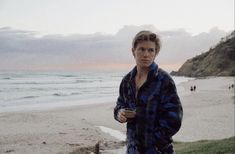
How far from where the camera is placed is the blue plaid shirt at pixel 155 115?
270 cm

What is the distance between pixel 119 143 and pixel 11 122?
895 centimetres

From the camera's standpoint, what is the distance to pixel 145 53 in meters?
2.85

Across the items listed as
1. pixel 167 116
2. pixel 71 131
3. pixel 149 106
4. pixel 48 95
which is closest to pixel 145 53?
pixel 149 106

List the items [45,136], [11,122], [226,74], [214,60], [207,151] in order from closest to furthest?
1. [207,151]
2. [45,136]
3. [11,122]
4. [226,74]
5. [214,60]

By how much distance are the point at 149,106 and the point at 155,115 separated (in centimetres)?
9

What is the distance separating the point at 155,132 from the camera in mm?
2721

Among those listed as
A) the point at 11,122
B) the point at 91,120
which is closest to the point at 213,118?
the point at 91,120

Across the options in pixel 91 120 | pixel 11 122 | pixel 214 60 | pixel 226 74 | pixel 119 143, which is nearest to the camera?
pixel 119 143

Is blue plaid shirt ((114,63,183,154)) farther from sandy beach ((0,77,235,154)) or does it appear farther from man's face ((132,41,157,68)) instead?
sandy beach ((0,77,235,154))

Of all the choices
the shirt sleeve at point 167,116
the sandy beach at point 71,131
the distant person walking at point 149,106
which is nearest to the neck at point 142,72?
the distant person walking at point 149,106

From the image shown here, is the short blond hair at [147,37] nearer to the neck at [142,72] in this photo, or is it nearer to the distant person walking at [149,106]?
the distant person walking at [149,106]

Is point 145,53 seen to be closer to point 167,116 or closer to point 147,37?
point 147,37

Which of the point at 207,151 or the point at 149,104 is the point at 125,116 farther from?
the point at 207,151

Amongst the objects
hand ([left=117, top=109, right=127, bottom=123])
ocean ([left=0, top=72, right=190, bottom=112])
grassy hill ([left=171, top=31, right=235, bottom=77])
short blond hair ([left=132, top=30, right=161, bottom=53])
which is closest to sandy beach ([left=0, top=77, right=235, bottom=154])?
ocean ([left=0, top=72, right=190, bottom=112])
